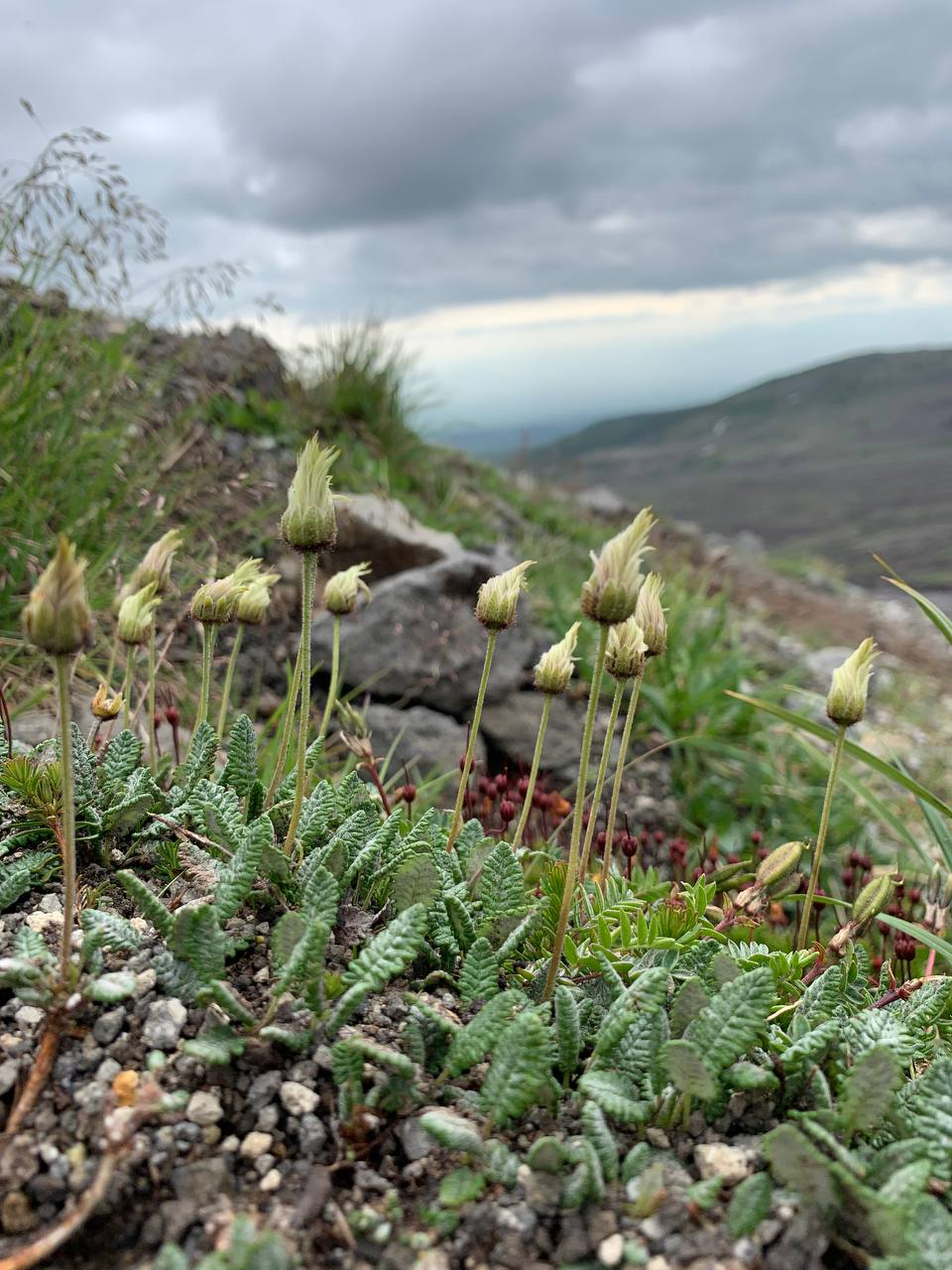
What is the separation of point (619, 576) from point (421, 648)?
11.0ft

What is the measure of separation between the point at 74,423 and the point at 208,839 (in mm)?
3082

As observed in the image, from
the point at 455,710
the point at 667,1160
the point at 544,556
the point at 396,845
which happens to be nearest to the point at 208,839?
the point at 396,845

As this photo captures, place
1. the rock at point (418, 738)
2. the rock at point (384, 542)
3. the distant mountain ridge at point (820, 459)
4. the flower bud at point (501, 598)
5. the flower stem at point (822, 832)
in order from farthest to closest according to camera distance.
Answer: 1. the distant mountain ridge at point (820, 459)
2. the rock at point (384, 542)
3. the rock at point (418, 738)
4. the flower stem at point (822, 832)
5. the flower bud at point (501, 598)

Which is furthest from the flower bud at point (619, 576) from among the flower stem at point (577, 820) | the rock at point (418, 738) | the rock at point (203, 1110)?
the rock at point (418, 738)

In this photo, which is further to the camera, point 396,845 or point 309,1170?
point 396,845

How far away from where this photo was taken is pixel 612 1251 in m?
1.42

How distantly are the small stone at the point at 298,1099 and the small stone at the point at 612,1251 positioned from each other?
480mm

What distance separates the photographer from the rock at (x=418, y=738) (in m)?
4.31

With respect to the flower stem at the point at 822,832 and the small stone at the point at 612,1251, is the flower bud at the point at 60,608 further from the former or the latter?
the flower stem at the point at 822,832

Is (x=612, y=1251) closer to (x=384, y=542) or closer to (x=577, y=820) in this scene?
(x=577, y=820)

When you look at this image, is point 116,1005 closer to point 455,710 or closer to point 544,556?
point 455,710

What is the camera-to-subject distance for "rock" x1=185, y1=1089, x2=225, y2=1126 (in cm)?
156

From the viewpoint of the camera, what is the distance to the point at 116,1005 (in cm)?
173

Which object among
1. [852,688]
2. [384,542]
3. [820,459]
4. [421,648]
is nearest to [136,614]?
[852,688]
